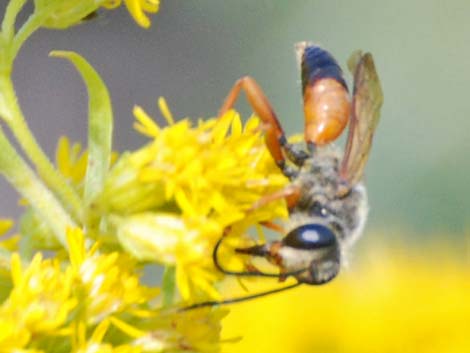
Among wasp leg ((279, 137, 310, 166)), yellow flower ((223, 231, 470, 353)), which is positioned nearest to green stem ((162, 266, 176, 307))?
wasp leg ((279, 137, 310, 166))

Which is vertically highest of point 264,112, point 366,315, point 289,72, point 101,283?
point 264,112

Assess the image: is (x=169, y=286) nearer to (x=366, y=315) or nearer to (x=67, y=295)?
(x=67, y=295)

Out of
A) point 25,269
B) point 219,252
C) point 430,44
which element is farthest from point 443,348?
point 430,44

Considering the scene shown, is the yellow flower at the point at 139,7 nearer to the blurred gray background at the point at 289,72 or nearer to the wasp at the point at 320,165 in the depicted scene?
the wasp at the point at 320,165

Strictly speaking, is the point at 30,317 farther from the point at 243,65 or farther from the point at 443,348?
the point at 243,65

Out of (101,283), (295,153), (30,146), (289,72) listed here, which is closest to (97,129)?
(30,146)

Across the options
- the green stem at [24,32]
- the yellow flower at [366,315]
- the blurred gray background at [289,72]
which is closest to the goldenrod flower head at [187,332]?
the green stem at [24,32]

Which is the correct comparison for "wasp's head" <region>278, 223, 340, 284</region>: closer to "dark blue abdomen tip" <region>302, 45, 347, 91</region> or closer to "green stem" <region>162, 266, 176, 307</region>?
"green stem" <region>162, 266, 176, 307</region>
